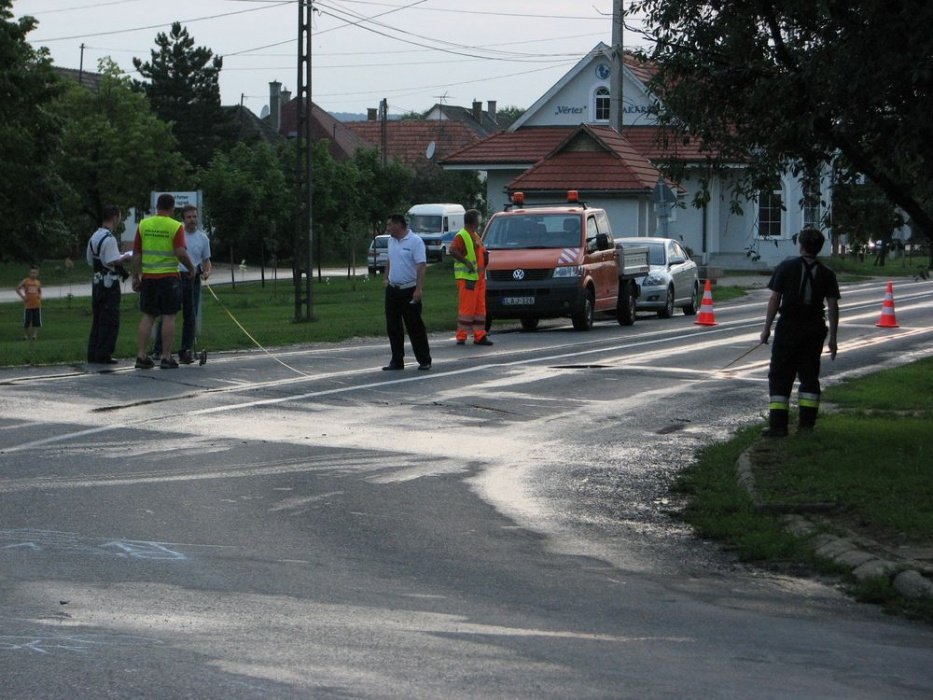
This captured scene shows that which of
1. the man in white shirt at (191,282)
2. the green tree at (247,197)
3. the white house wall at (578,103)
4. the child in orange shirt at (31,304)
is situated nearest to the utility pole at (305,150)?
the child in orange shirt at (31,304)

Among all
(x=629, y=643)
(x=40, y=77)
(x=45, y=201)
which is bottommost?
(x=629, y=643)

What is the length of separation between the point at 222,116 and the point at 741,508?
94.1m

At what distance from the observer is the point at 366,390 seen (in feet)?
53.5

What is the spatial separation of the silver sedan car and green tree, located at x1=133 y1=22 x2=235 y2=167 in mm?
68685

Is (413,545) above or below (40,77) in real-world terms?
below

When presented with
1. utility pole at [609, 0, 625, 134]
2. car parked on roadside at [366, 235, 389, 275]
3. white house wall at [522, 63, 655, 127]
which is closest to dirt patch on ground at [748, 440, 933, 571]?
utility pole at [609, 0, 625, 134]

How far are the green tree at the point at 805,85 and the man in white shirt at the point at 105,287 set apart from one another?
309 inches

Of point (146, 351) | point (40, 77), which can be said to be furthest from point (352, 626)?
point (40, 77)

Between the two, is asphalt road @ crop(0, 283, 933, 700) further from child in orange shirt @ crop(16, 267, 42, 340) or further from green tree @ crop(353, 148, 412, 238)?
green tree @ crop(353, 148, 412, 238)

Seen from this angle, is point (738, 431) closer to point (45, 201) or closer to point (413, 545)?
point (413, 545)

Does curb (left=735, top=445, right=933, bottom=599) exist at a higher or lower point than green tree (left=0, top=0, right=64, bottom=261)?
lower

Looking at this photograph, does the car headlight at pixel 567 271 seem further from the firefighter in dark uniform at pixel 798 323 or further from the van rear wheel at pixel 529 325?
the firefighter in dark uniform at pixel 798 323

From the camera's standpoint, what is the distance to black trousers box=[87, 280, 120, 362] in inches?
703

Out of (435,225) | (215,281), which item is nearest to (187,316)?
(215,281)
